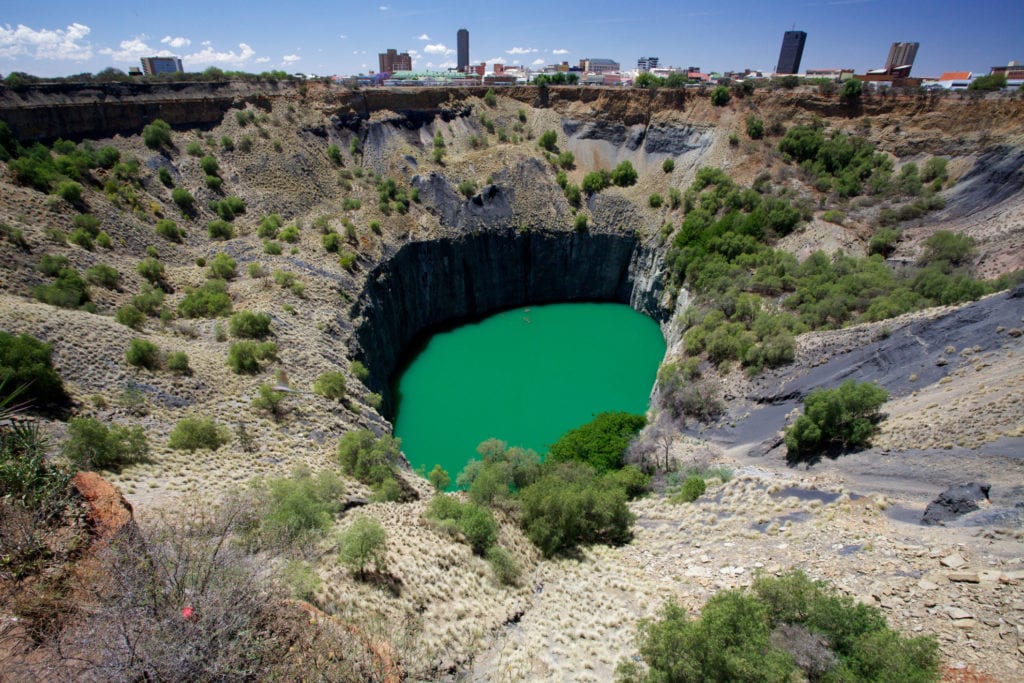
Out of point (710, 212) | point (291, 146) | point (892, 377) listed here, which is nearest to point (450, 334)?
point (291, 146)

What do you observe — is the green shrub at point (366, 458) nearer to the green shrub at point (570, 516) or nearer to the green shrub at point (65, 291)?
the green shrub at point (570, 516)

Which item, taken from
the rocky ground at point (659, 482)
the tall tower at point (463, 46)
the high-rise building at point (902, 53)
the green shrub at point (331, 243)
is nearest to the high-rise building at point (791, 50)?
the high-rise building at point (902, 53)

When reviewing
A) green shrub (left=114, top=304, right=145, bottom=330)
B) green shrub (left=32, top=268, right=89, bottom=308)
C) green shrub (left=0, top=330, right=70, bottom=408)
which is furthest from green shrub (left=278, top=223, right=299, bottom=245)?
green shrub (left=0, top=330, right=70, bottom=408)

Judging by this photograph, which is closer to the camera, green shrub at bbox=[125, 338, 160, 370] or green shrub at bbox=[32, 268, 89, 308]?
green shrub at bbox=[125, 338, 160, 370]

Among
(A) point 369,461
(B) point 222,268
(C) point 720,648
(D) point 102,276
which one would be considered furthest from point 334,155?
(C) point 720,648

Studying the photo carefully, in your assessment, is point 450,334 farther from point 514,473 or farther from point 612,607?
point 612,607

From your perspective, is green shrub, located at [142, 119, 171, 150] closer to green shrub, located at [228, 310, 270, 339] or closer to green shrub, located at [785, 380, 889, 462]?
green shrub, located at [228, 310, 270, 339]
